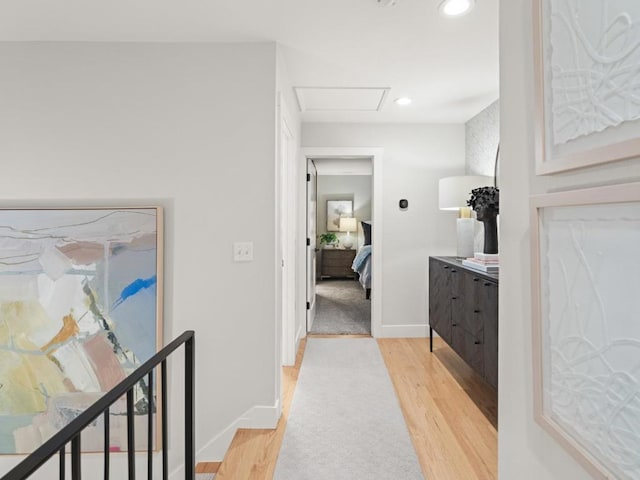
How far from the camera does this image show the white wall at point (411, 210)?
13.4 ft

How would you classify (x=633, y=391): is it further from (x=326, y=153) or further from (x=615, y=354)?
(x=326, y=153)

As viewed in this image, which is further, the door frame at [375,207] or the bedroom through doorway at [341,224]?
the bedroom through doorway at [341,224]

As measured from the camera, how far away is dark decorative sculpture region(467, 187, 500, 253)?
107 inches

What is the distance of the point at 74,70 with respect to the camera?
2.29m

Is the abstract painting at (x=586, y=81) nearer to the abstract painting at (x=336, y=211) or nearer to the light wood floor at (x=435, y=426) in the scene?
the light wood floor at (x=435, y=426)

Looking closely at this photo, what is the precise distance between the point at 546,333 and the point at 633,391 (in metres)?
0.24

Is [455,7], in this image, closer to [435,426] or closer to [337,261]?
[435,426]

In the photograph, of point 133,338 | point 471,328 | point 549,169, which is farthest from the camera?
point 471,328

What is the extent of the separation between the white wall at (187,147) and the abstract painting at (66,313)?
6.1 inches

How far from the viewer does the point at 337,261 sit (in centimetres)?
802

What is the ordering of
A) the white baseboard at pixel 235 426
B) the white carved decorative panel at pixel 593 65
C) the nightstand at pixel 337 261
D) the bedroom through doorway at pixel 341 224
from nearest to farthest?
the white carved decorative panel at pixel 593 65 < the white baseboard at pixel 235 426 < the bedroom through doorway at pixel 341 224 < the nightstand at pixel 337 261

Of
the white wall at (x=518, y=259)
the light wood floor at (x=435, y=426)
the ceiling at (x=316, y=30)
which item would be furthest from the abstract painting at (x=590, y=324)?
the ceiling at (x=316, y=30)

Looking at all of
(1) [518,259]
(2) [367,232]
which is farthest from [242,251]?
(2) [367,232]

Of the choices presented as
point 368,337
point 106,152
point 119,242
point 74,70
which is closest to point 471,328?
point 368,337
